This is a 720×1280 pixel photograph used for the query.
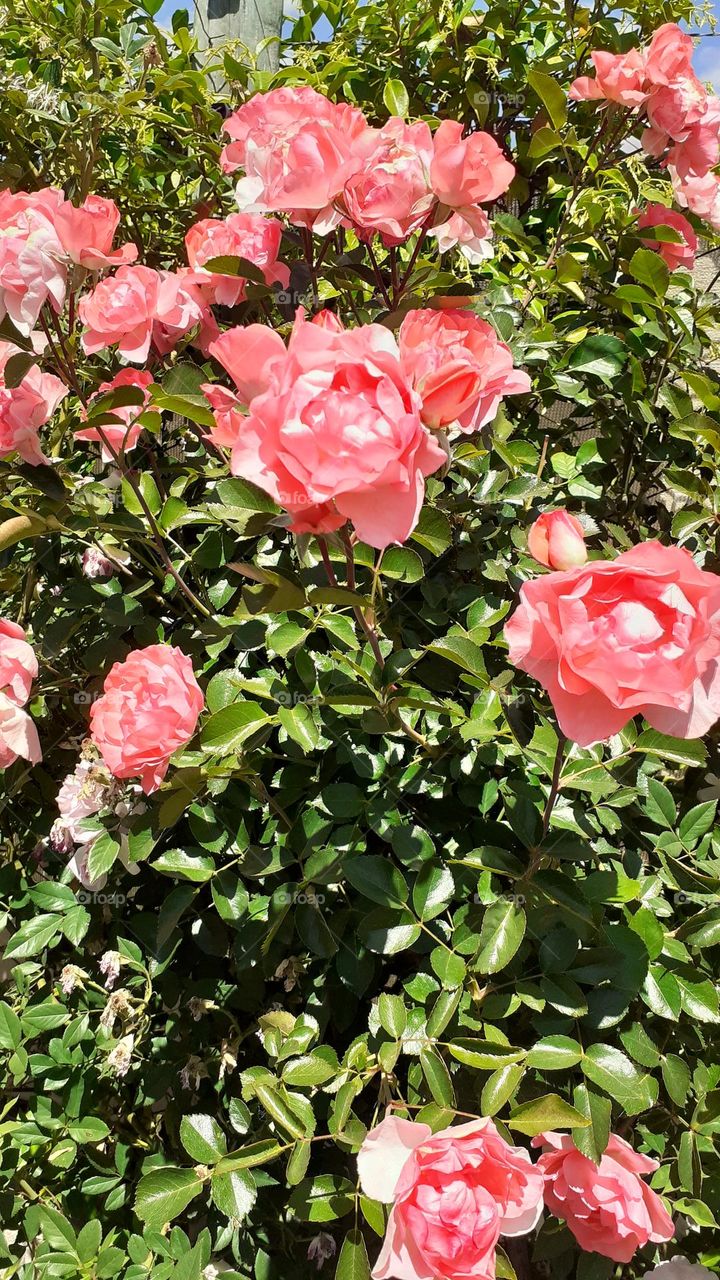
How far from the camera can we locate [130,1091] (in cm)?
131

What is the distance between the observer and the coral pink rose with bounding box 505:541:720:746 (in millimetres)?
590

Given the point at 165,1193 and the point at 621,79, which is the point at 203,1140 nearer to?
the point at 165,1193

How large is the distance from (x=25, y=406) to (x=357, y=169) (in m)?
0.44

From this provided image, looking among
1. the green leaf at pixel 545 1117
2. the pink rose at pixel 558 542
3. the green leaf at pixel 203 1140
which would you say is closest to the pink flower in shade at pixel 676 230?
→ the pink rose at pixel 558 542

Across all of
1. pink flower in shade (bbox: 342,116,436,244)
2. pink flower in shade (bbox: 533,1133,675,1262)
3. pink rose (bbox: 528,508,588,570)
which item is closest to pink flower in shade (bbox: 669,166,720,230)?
pink flower in shade (bbox: 342,116,436,244)

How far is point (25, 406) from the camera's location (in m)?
1.02

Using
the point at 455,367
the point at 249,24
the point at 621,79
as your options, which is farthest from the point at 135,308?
the point at 249,24

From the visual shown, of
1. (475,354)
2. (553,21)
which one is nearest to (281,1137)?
(475,354)

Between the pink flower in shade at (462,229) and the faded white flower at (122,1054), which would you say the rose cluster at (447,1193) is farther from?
the pink flower in shade at (462,229)

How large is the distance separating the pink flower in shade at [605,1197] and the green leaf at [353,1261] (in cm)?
19

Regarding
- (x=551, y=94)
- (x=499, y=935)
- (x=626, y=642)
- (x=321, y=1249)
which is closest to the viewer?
(x=626, y=642)

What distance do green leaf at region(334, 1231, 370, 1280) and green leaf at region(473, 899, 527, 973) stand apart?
0.81ft

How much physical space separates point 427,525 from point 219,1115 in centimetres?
83

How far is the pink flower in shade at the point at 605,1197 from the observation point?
84 cm
